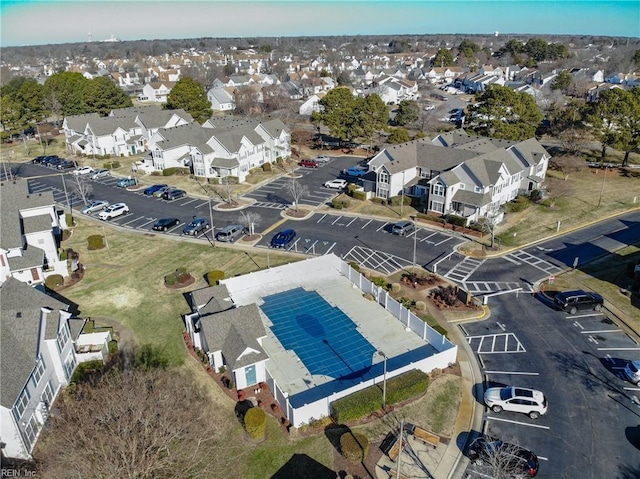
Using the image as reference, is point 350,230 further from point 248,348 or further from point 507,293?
point 248,348

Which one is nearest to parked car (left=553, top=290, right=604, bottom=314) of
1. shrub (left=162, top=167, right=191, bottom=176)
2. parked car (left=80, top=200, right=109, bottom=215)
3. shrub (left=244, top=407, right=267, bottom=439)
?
shrub (left=244, top=407, right=267, bottom=439)

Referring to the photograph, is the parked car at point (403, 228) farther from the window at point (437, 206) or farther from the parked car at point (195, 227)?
the parked car at point (195, 227)

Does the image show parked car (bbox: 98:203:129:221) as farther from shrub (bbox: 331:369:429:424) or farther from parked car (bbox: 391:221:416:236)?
shrub (bbox: 331:369:429:424)

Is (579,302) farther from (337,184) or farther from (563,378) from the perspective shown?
(337,184)

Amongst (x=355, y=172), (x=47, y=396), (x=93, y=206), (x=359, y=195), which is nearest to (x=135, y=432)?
(x=47, y=396)

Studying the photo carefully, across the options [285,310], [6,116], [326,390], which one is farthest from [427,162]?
[6,116]
